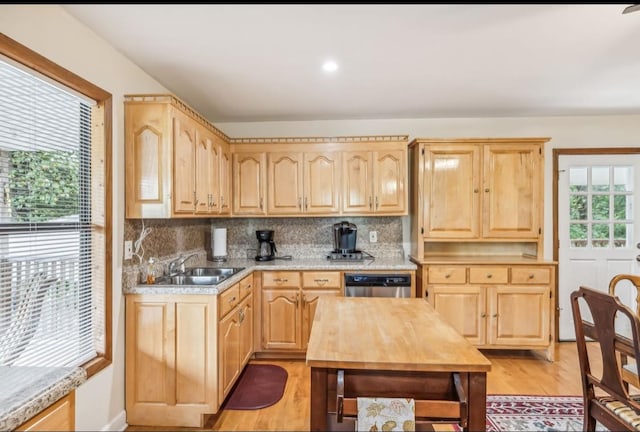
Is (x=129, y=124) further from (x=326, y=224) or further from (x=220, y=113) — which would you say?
(x=326, y=224)

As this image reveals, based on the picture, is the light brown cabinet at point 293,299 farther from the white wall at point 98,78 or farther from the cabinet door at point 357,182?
the white wall at point 98,78

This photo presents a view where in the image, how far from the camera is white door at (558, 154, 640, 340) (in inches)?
145

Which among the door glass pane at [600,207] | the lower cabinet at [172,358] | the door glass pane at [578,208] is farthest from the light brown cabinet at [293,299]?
the door glass pane at [600,207]

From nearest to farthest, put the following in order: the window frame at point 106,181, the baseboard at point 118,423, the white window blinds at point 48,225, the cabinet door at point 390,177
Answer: the white window blinds at point 48,225 → the window frame at point 106,181 → the baseboard at point 118,423 → the cabinet door at point 390,177

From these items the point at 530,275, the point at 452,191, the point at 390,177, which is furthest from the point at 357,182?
the point at 530,275

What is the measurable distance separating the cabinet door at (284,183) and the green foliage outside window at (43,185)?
1821 mm

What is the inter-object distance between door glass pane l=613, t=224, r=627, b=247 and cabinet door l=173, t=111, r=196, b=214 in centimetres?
425

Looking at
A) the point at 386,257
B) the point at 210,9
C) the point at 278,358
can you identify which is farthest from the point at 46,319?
the point at 386,257

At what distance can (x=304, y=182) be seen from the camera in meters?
3.56

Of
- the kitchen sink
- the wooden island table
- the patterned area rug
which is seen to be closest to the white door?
the patterned area rug

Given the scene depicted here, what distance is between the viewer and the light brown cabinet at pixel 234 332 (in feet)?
7.77

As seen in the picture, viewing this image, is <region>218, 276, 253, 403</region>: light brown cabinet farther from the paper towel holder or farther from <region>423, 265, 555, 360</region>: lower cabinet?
<region>423, 265, 555, 360</region>: lower cabinet

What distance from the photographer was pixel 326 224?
A: 3.87 metres

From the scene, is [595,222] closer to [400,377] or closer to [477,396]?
[477,396]
